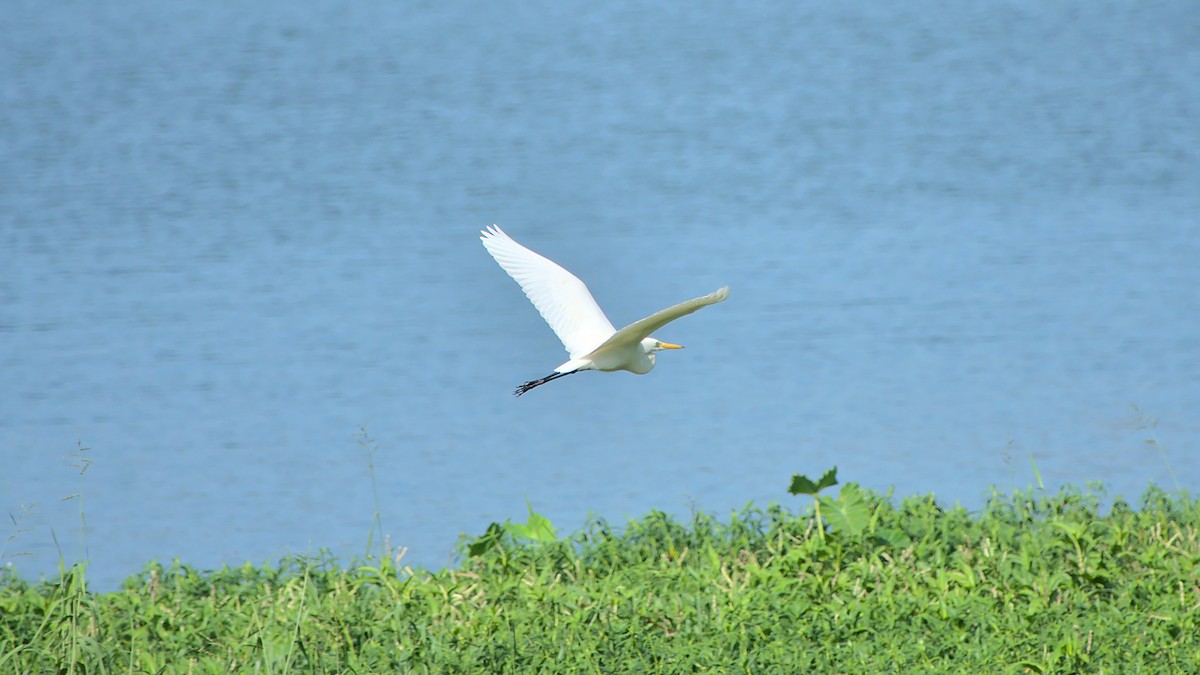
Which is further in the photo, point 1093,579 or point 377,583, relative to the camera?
point 377,583

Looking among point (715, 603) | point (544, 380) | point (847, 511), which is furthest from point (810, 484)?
point (544, 380)

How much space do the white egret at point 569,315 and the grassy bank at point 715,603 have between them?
60 centimetres

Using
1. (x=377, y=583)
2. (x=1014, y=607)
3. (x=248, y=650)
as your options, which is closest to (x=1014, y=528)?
(x=1014, y=607)

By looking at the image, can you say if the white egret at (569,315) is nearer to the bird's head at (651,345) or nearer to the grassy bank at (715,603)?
the bird's head at (651,345)

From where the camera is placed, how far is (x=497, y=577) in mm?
3707

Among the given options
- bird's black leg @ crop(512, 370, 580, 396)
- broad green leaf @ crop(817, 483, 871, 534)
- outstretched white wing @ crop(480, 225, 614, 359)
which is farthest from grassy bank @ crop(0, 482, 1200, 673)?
outstretched white wing @ crop(480, 225, 614, 359)

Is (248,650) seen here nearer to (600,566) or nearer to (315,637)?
(315,637)

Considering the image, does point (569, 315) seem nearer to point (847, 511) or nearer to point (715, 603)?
point (847, 511)

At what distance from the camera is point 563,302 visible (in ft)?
15.4

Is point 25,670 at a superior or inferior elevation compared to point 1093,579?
superior

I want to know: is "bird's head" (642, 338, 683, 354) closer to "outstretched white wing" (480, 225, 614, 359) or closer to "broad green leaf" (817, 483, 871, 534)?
"outstretched white wing" (480, 225, 614, 359)

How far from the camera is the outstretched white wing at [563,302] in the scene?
15.2 feet

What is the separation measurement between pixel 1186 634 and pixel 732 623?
1001 millimetres

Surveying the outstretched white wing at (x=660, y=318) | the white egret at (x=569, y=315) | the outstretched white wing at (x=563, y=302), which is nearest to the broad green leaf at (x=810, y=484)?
the outstretched white wing at (x=660, y=318)
